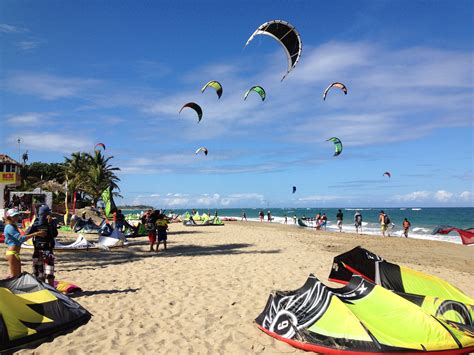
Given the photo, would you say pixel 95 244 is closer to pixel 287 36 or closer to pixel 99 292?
pixel 99 292

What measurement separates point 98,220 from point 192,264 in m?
26.0

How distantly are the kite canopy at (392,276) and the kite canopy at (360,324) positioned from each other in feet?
2.98

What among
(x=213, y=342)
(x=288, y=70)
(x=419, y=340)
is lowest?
(x=213, y=342)

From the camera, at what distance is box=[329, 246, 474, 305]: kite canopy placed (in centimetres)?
643

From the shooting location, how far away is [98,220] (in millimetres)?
35250

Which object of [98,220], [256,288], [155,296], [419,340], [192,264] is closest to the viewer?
[419,340]

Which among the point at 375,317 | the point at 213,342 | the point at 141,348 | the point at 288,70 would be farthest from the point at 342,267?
the point at 288,70

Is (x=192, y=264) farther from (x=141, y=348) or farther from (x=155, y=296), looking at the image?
(x=141, y=348)

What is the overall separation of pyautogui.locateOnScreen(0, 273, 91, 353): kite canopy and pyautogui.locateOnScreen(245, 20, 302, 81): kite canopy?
28.7 feet

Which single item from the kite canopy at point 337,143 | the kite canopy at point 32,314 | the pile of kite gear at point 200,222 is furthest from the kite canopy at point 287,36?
the pile of kite gear at point 200,222

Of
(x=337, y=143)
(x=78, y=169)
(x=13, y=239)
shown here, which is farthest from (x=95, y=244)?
(x=78, y=169)

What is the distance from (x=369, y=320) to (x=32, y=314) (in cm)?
472

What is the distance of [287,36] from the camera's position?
11977 mm

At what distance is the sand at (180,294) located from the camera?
5414 millimetres
